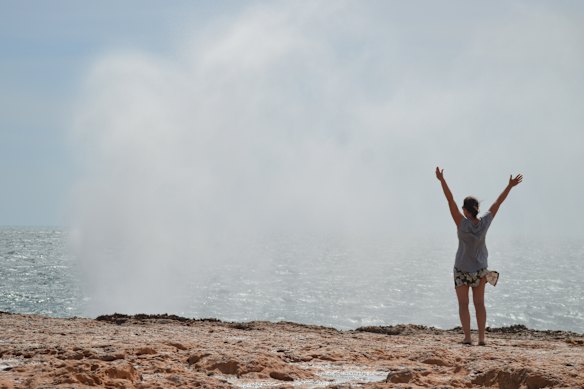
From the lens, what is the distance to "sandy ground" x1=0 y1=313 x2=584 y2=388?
18.2ft

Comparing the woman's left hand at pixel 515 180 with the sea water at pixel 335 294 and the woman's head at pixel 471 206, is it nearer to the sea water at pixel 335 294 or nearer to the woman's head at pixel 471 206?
the woman's head at pixel 471 206

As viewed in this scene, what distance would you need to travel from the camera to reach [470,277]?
9.11m

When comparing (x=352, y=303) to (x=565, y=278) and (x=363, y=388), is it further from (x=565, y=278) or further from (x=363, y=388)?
(x=363, y=388)

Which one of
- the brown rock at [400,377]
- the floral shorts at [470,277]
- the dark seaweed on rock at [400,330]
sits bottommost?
the brown rock at [400,377]

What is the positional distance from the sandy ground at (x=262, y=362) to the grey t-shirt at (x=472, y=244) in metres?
1.05

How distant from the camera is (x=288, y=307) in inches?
1512

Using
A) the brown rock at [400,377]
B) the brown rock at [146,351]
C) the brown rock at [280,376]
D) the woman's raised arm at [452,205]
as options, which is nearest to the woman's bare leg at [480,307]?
the woman's raised arm at [452,205]

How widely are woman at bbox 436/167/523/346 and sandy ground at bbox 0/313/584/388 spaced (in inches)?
19.2

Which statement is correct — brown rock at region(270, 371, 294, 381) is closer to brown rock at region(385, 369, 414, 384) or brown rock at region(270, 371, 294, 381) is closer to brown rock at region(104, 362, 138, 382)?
brown rock at region(385, 369, 414, 384)

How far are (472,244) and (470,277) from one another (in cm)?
44

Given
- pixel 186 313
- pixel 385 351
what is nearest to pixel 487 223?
pixel 385 351

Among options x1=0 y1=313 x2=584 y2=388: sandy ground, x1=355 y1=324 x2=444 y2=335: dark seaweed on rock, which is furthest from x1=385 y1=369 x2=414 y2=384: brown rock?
x1=355 y1=324 x2=444 y2=335: dark seaweed on rock

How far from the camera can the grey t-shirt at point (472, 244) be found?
903 cm

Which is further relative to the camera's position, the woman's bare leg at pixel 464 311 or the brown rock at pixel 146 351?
the woman's bare leg at pixel 464 311
